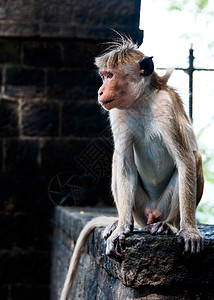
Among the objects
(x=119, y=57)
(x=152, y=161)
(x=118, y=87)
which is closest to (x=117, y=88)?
(x=118, y=87)

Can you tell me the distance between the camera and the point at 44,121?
6.49m

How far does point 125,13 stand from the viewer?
6.48 metres

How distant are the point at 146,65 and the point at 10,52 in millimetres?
3815

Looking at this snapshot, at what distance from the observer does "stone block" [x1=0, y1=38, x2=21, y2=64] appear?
6.53 metres

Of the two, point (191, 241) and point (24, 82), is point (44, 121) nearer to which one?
point (24, 82)

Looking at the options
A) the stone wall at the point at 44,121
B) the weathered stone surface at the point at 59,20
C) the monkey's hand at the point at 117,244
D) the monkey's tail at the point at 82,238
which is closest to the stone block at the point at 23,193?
the stone wall at the point at 44,121

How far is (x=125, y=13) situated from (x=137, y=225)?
3603 mm

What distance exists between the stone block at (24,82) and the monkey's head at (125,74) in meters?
3.43

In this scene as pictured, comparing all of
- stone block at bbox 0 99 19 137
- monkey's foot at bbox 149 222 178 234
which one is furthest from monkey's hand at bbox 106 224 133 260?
stone block at bbox 0 99 19 137

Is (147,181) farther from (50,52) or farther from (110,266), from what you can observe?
(50,52)

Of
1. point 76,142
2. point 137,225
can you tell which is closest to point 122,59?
point 137,225

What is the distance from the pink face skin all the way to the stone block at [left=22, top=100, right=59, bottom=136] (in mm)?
3414

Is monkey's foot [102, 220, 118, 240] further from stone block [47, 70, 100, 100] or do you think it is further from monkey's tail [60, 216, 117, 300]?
stone block [47, 70, 100, 100]

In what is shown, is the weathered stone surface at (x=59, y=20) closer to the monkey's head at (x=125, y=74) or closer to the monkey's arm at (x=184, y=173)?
the monkey's head at (x=125, y=74)
